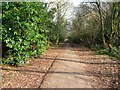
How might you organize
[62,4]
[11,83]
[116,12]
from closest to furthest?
[11,83]
[116,12]
[62,4]

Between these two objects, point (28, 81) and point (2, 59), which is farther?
point (2, 59)

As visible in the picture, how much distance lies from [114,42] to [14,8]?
1958cm

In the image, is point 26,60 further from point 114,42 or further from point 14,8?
point 114,42

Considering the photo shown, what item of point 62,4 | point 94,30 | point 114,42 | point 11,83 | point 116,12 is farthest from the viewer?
point 62,4

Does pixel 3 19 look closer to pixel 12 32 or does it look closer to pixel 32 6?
pixel 12 32

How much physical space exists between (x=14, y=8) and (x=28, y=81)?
4381mm

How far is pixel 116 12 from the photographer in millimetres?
26266

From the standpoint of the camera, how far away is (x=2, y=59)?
12.4 m

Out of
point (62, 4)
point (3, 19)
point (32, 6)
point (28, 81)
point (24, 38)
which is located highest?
point (62, 4)

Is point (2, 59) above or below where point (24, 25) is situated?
below

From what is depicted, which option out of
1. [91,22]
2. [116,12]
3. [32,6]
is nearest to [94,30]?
[91,22]

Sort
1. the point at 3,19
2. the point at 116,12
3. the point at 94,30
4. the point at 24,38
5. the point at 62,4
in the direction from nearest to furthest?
the point at 3,19
the point at 24,38
the point at 116,12
the point at 94,30
the point at 62,4

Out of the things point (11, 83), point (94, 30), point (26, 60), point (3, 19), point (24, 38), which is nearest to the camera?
point (11, 83)

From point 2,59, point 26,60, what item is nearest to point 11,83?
point 2,59
